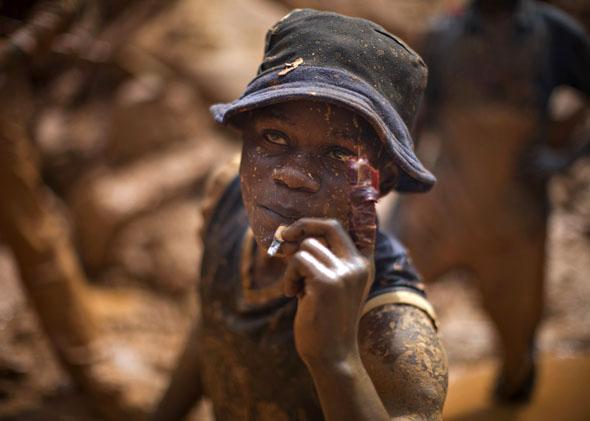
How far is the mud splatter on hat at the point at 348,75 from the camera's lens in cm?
143

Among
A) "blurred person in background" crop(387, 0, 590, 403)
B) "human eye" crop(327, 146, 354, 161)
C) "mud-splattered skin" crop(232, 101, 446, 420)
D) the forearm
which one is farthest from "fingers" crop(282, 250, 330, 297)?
"blurred person in background" crop(387, 0, 590, 403)

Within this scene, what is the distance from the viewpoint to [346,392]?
1.33 m

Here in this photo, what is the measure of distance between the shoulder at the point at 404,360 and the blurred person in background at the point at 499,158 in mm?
1921

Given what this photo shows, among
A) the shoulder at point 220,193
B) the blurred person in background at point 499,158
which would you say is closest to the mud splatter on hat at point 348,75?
the shoulder at point 220,193

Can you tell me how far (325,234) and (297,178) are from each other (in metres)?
0.17

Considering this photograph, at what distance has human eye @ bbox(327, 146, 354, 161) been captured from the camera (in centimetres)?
150

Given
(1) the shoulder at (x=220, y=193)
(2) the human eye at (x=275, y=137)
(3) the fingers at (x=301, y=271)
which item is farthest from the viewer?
(1) the shoulder at (x=220, y=193)

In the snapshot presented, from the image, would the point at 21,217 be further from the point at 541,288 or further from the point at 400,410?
the point at 541,288

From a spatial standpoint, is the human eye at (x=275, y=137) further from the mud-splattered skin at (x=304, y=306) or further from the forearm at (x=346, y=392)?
the forearm at (x=346, y=392)

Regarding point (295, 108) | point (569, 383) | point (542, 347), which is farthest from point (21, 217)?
point (542, 347)

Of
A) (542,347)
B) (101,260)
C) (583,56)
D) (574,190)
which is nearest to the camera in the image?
(583,56)

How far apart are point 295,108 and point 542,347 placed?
3.55 metres

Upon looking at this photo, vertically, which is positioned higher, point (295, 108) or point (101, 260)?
point (295, 108)

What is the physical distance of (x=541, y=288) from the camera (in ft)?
11.6
